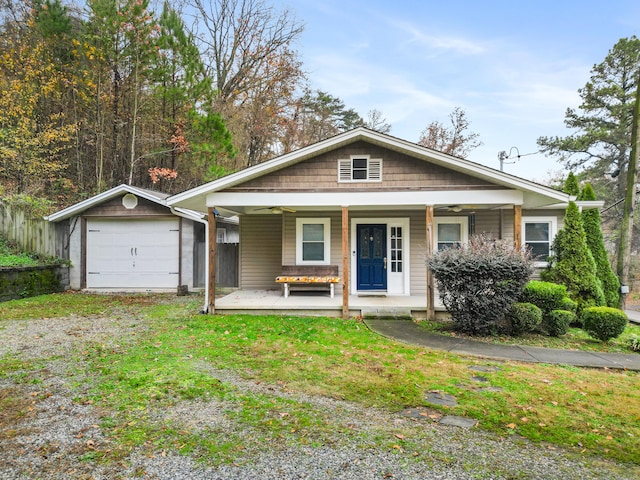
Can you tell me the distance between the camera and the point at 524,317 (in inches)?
278

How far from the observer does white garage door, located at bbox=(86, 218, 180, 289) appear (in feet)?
41.4

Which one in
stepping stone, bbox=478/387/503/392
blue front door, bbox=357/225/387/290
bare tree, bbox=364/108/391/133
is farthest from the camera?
bare tree, bbox=364/108/391/133

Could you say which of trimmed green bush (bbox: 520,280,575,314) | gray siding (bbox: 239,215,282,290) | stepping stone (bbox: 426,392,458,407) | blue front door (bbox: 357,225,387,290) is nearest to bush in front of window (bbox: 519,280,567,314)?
trimmed green bush (bbox: 520,280,575,314)

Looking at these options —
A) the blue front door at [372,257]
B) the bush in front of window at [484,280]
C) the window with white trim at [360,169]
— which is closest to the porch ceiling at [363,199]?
the window with white trim at [360,169]

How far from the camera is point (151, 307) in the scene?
9.88 meters

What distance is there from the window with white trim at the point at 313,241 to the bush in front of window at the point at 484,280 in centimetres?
373

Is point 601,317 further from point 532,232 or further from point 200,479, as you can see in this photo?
point 200,479

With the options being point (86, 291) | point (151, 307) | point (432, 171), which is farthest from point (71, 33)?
point (432, 171)

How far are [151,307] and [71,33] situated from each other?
40.4ft

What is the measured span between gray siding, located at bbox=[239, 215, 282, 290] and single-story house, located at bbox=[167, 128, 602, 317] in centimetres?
3

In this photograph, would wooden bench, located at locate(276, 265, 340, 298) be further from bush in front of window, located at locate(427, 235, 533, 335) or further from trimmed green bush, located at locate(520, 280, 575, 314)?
trimmed green bush, located at locate(520, 280, 575, 314)

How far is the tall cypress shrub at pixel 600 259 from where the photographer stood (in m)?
10.0

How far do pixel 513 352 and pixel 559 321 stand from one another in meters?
1.68

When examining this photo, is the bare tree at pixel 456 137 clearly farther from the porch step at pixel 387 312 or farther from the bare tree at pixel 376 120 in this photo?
the porch step at pixel 387 312
